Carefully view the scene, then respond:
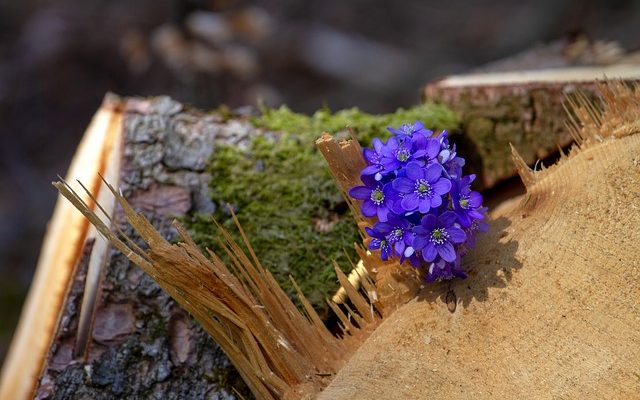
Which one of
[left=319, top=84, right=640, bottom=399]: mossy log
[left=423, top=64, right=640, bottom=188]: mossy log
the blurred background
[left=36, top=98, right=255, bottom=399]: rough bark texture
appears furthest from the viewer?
the blurred background

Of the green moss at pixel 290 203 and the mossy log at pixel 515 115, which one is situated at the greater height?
the green moss at pixel 290 203

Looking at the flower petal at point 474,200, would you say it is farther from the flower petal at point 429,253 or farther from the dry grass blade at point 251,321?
the dry grass blade at point 251,321

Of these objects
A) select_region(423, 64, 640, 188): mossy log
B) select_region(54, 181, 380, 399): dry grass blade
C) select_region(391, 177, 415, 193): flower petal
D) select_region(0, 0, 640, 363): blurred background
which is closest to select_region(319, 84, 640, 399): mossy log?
select_region(54, 181, 380, 399): dry grass blade

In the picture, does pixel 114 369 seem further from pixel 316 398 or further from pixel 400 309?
pixel 400 309

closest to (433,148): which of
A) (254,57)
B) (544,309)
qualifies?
(544,309)

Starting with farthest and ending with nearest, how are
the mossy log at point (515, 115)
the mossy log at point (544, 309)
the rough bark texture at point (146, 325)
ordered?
the mossy log at point (515, 115) < the rough bark texture at point (146, 325) < the mossy log at point (544, 309)

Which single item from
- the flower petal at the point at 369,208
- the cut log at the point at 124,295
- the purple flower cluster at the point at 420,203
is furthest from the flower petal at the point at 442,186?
the cut log at the point at 124,295

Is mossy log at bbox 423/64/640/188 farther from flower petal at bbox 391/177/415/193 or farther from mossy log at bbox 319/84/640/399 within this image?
flower petal at bbox 391/177/415/193

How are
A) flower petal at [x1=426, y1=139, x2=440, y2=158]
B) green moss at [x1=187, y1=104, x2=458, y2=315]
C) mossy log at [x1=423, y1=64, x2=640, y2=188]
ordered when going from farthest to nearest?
mossy log at [x1=423, y1=64, x2=640, y2=188], green moss at [x1=187, y1=104, x2=458, y2=315], flower petal at [x1=426, y1=139, x2=440, y2=158]
